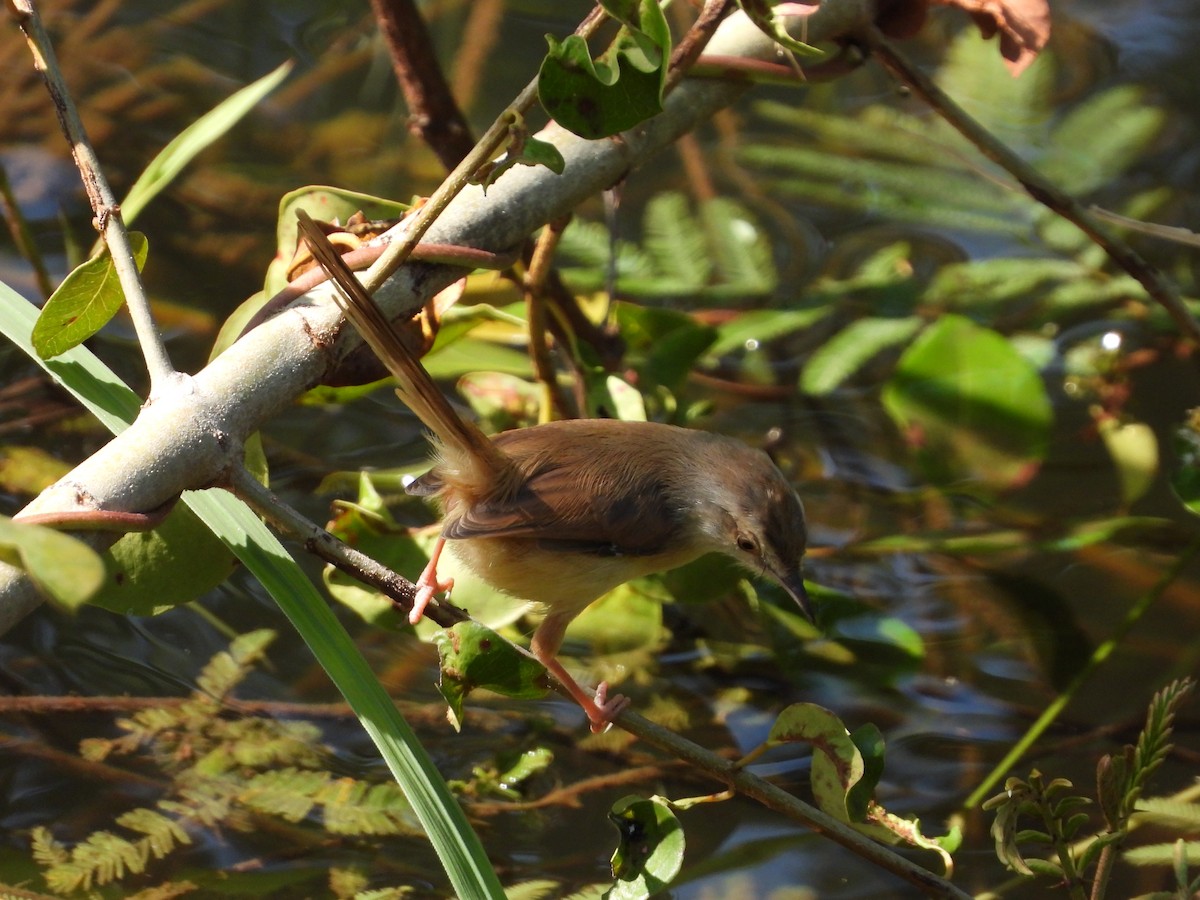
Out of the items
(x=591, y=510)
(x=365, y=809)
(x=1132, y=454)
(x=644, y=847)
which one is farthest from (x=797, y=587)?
(x=1132, y=454)

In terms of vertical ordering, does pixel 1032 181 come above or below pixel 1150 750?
above

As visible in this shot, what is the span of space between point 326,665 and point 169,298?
7.04 feet

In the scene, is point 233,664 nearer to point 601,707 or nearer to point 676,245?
point 601,707

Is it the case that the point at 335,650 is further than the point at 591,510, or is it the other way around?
the point at 591,510

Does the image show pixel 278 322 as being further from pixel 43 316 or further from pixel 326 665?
pixel 326 665

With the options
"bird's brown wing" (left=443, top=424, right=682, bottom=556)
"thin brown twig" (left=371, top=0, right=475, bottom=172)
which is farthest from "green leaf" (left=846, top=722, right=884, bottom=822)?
"thin brown twig" (left=371, top=0, right=475, bottom=172)

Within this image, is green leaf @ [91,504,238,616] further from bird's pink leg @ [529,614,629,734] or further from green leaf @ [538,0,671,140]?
green leaf @ [538,0,671,140]

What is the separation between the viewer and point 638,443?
2654 mm

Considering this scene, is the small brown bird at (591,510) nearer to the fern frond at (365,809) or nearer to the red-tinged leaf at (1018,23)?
the fern frond at (365,809)

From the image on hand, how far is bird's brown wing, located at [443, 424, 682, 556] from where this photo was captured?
2.45m

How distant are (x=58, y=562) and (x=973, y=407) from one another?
263 centimetres

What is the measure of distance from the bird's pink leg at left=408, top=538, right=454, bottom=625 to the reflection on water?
397 millimetres

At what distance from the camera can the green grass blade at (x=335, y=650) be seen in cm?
178

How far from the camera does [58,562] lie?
3.91ft
